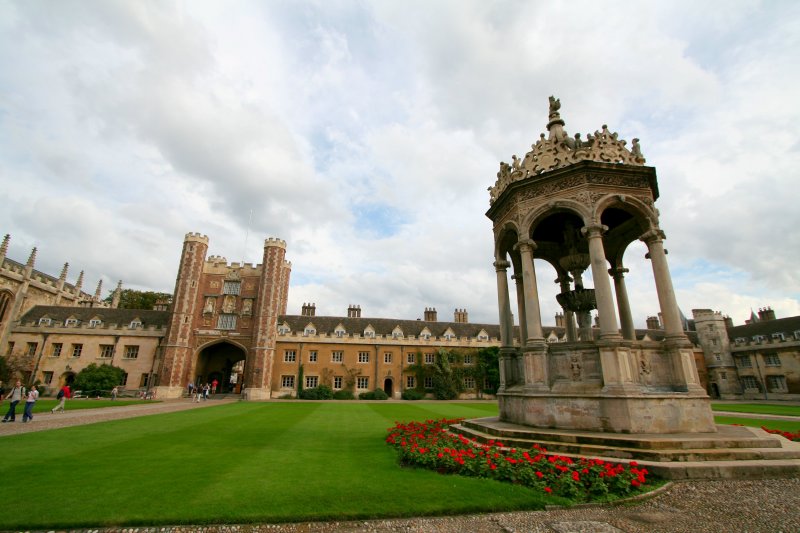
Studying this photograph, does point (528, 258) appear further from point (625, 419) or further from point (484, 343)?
point (484, 343)

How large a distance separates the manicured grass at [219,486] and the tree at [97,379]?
1361 inches

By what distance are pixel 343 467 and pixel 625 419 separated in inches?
242

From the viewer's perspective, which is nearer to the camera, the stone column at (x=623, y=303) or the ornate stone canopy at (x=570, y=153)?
the ornate stone canopy at (x=570, y=153)

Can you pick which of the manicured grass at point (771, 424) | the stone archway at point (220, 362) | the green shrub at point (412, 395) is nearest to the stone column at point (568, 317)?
the manicured grass at point (771, 424)

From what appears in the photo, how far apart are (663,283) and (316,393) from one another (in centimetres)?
3746

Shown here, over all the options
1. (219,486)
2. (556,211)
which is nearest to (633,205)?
(556,211)

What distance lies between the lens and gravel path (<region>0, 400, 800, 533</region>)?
177 inches

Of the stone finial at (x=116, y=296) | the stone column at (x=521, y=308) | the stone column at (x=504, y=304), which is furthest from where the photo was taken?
the stone finial at (x=116, y=296)

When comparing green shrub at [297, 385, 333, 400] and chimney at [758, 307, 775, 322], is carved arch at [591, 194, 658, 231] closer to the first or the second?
green shrub at [297, 385, 333, 400]

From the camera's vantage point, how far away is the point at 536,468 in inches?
253

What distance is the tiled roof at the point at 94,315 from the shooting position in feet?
146

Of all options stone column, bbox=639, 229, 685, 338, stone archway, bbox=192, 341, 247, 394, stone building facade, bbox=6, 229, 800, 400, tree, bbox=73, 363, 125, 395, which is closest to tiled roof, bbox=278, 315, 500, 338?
stone building facade, bbox=6, 229, 800, 400

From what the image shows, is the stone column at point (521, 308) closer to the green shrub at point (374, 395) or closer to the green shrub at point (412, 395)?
the green shrub at point (374, 395)

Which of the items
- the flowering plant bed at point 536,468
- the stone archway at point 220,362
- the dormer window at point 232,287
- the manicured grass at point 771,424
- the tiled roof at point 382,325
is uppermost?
the dormer window at point 232,287
